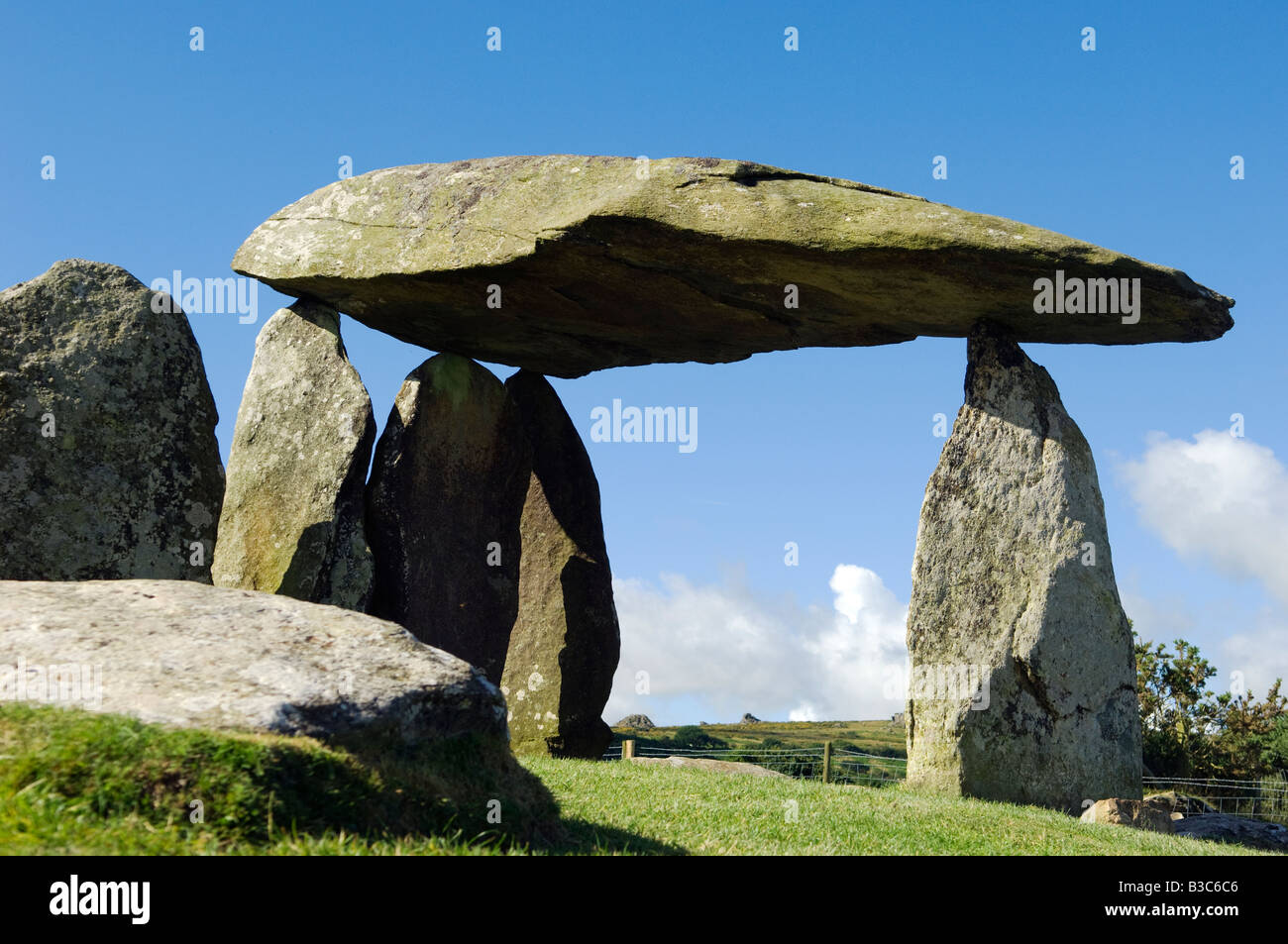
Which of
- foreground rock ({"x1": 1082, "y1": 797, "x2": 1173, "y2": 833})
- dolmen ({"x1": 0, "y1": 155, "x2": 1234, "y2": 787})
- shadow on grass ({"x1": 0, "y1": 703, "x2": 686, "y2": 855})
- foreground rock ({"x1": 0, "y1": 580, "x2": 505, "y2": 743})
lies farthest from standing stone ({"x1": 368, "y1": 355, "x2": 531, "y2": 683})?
shadow on grass ({"x1": 0, "y1": 703, "x2": 686, "y2": 855})

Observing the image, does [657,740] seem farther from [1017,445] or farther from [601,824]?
[601,824]

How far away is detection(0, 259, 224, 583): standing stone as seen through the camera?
13672mm

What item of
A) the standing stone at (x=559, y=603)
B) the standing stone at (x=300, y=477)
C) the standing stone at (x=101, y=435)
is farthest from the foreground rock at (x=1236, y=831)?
the standing stone at (x=101, y=435)

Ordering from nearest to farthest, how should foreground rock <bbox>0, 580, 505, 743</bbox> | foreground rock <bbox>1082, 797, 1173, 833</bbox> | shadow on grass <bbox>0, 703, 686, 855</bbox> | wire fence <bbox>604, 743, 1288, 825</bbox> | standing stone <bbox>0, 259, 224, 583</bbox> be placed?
shadow on grass <bbox>0, 703, 686, 855</bbox> → foreground rock <bbox>0, 580, 505, 743</bbox> → standing stone <bbox>0, 259, 224, 583</bbox> → foreground rock <bbox>1082, 797, 1173, 833</bbox> → wire fence <bbox>604, 743, 1288, 825</bbox>

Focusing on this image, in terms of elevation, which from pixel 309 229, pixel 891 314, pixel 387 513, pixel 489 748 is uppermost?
pixel 309 229

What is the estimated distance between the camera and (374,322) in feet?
59.6

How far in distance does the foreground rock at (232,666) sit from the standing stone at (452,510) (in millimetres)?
8910

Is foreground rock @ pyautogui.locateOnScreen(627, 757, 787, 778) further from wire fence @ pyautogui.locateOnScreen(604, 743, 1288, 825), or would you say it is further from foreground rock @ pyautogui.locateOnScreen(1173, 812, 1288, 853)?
foreground rock @ pyautogui.locateOnScreen(1173, 812, 1288, 853)

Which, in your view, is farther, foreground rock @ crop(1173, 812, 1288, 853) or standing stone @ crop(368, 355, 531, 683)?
standing stone @ crop(368, 355, 531, 683)

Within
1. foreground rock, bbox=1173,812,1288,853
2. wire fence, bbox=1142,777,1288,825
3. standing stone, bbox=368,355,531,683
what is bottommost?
wire fence, bbox=1142,777,1288,825

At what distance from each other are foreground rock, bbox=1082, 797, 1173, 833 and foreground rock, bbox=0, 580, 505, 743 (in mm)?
8737

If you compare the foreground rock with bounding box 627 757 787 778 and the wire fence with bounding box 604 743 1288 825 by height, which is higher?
the foreground rock with bounding box 627 757 787 778
